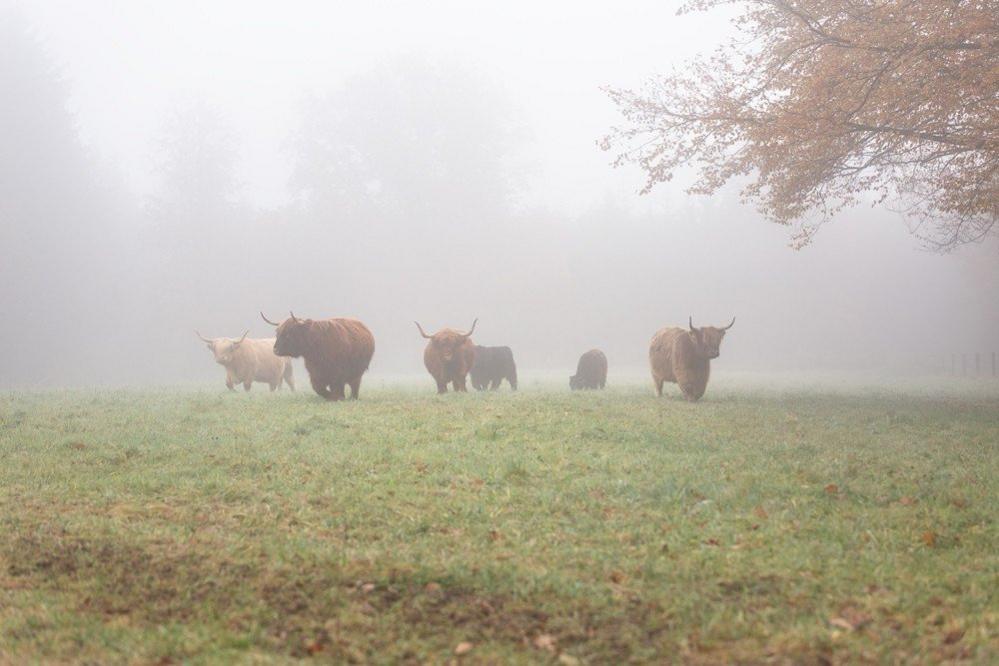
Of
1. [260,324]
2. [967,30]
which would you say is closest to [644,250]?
[260,324]

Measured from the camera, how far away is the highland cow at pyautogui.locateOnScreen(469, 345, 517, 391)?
20.6 meters

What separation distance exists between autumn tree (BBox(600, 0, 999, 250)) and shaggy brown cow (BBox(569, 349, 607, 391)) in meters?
5.59

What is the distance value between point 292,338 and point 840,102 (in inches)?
355

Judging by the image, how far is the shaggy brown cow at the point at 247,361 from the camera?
21.0 metres

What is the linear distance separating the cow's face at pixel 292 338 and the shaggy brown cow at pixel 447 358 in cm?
288

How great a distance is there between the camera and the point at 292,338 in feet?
49.1

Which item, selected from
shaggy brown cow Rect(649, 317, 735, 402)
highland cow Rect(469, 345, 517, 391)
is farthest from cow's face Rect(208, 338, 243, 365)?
shaggy brown cow Rect(649, 317, 735, 402)

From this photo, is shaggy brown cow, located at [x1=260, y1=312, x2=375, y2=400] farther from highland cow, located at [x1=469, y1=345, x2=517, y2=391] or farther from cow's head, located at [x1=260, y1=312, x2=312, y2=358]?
highland cow, located at [x1=469, y1=345, x2=517, y2=391]

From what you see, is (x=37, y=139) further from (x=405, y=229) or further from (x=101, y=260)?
(x=405, y=229)

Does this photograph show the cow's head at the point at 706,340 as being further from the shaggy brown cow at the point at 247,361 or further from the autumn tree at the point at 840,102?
the shaggy brown cow at the point at 247,361

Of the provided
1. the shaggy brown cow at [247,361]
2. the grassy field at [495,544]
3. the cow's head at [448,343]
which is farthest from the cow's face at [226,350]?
the grassy field at [495,544]

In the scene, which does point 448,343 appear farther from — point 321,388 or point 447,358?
point 321,388

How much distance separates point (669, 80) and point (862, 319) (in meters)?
36.9

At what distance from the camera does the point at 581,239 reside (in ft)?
169
